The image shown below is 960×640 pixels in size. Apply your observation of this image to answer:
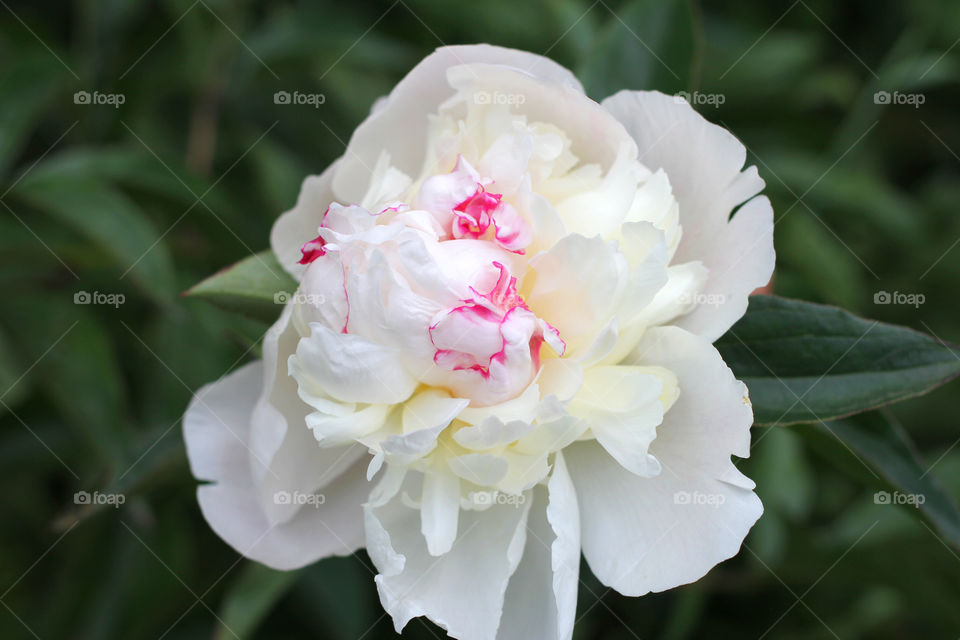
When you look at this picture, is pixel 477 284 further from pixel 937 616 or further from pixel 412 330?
pixel 937 616

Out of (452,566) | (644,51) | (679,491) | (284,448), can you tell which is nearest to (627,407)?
(679,491)

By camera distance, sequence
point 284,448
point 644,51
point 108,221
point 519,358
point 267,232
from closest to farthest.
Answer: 1. point 519,358
2. point 284,448
3. point 644,51
4. point 108,221
5. point 267,232

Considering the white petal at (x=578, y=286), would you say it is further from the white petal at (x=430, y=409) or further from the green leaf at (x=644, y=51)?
the green leaf at (x=644, y=51)

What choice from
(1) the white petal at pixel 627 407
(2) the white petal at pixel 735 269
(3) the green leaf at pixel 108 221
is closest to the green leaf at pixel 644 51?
(2) the white petal at pixel 735 269

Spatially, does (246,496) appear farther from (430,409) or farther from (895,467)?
(895,467)

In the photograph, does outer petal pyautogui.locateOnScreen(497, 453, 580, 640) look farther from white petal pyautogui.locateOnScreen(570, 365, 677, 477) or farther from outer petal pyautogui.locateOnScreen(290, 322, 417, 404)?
outer petal pyautogui.locateOnScreen(290, 322, 417, 404)

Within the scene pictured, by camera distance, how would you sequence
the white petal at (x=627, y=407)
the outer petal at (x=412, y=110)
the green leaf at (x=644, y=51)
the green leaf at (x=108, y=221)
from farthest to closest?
the green leaf at (x=108, y=221) → the green leaf at (x=644, y=51) → the outer petal at (x=412, y=110) → the white petal at (x=627, y=407)
